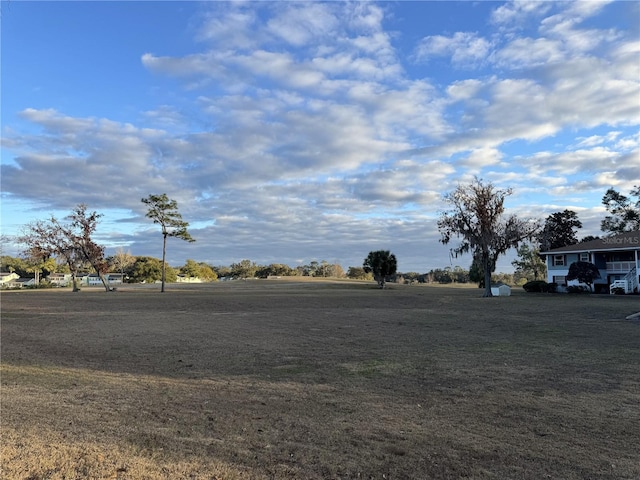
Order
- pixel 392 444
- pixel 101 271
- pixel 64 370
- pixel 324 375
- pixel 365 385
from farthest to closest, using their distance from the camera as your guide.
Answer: pixel 101 271 → pixel 64 370 → pixel 324 375 → pixel 365 385 → pixel 392 444

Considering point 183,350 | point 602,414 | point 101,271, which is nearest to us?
point 602,414

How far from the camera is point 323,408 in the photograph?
241 inches

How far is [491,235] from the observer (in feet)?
124

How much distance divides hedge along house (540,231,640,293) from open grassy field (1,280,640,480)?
31.0m

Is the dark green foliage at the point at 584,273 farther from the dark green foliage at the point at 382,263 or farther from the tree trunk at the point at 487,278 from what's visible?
the dark green foliage at the point at 382,263

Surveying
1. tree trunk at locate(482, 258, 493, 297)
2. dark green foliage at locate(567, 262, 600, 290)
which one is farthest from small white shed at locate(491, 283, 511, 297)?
dark green foliage at locate(567, 262, 600, 290)

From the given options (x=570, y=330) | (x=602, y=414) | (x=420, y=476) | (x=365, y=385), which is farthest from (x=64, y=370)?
(x=570, y=330)

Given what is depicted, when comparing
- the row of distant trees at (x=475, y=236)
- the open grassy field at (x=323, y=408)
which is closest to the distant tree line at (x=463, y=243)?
the row of distant trees at (x=475, y=236)

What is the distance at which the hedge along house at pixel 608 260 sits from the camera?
3883cm

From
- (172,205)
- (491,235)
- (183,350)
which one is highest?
(172,205)

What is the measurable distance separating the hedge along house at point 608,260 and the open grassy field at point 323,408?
31.0 meters

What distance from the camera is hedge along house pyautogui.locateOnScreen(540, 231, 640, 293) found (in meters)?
38.8

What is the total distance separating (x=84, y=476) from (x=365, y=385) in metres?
4.50

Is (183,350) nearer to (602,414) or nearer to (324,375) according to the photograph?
(324,375)
